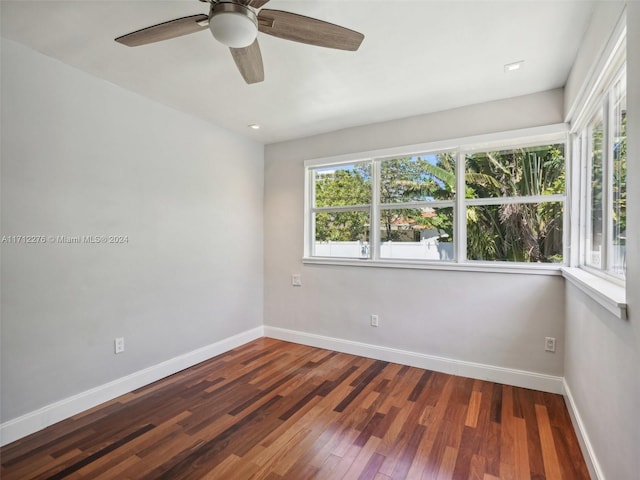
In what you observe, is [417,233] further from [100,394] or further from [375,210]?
[100,394]

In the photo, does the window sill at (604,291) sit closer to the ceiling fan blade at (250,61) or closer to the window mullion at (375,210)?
the window mullion at (375,210)

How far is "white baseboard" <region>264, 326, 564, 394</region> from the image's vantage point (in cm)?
273

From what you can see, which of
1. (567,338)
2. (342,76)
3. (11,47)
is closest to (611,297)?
(567,338)

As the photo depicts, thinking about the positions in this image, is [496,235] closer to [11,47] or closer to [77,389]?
[77,389]

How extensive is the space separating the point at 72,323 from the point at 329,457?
6.74 ft

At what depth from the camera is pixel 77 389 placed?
2.40 meters

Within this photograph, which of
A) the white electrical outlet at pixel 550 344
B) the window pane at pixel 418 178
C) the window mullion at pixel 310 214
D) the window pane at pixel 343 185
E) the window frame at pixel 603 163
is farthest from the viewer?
the window mullion at pixel 310 214

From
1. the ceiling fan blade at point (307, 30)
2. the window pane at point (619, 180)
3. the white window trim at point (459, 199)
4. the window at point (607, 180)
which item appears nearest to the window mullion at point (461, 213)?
the white window trim at point (459, 199)

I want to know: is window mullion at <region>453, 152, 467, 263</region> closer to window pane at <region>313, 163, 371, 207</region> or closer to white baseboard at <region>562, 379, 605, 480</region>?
window pane at <region>313, 163, 371, 207</region>

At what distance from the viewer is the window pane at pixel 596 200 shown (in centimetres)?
208

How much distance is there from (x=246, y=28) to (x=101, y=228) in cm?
200

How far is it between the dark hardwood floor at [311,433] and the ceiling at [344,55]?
8.34 ft

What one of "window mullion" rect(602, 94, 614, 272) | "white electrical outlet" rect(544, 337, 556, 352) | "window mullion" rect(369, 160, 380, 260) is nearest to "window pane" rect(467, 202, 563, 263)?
"white electrical outlet" rect(544, 337, 556, 352)

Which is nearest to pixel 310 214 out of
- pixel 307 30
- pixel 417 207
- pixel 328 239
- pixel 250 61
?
pixel 328 239
